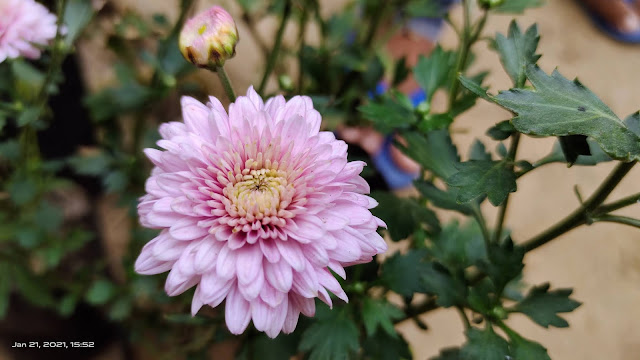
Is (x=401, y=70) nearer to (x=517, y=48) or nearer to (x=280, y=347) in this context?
(x=517, y=48)

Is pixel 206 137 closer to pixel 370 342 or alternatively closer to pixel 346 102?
pixel 370 342

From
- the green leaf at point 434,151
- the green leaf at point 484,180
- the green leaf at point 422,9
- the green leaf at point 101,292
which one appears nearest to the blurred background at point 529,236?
the green leaf at point 101,292

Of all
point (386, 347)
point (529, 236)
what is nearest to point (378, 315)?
point (386, 347)

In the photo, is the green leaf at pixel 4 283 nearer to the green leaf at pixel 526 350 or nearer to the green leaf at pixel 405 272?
the green leaf at pixel 405 272

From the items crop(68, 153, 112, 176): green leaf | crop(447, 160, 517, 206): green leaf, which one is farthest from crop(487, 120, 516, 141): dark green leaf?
crop(68, 153, 112, 176): green leaf

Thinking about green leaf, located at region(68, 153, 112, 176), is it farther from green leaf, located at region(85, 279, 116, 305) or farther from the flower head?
the flower head

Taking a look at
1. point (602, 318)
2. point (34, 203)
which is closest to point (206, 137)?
point (34, 203)
